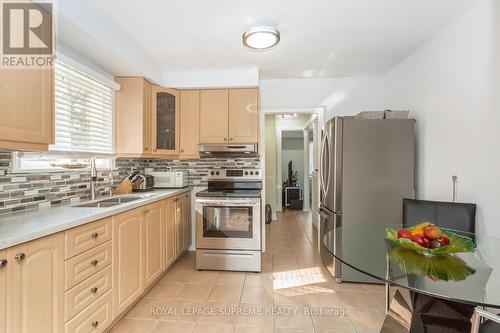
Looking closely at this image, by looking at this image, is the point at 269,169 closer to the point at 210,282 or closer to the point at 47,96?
the point at 210,282

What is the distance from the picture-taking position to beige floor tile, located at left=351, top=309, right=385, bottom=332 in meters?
1.83

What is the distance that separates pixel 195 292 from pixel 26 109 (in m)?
1.95

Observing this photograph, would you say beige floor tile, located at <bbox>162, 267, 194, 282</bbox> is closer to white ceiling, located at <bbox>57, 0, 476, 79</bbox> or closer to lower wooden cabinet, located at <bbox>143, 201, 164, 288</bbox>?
lower wooden cabinet, located at <bbox>143, 201, 164, 288</bbox>

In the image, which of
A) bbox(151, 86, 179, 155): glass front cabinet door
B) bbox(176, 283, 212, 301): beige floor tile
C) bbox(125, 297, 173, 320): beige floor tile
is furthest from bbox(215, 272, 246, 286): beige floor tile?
bbox(151, 86, 179, 155): glass front cabinet door

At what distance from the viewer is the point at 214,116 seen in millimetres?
3113

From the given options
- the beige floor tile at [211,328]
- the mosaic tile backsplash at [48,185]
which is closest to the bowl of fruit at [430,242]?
the beige floor tile at [211,328]

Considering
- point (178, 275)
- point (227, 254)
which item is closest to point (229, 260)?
point (227, 254)

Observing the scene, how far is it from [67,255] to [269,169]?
4.45m

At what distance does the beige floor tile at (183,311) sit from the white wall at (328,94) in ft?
8.16

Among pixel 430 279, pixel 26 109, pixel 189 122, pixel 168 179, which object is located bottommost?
pixel 430 279

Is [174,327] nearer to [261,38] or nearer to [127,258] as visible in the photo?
[127,258]

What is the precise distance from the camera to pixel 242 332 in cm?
179

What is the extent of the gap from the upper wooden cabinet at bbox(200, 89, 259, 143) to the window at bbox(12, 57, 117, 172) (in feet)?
3.39

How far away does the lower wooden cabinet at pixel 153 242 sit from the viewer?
7.16 feet
